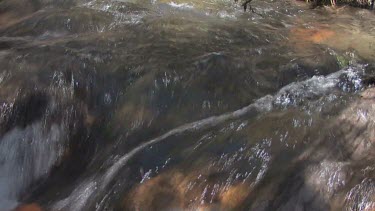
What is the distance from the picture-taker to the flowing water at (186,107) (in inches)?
140

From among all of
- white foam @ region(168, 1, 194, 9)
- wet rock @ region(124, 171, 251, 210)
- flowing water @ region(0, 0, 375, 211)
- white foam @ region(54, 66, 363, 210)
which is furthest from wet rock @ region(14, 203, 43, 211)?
white foam @ region(168, 1, 194, 9)

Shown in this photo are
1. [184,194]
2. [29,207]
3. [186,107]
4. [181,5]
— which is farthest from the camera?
[181,5]

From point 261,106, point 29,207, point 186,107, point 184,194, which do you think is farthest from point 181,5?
point 184,194

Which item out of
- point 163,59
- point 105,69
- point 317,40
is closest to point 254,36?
point 317,40

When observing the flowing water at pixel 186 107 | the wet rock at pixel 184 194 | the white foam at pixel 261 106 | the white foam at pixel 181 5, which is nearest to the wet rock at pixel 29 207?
the flowing water at pixel 186 107

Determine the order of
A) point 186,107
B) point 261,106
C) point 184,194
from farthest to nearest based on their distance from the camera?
point 186,107
point 261,106
point 184,194

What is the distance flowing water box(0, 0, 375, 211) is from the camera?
3557 mm

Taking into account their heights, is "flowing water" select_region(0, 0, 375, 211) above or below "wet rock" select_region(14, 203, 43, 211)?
above

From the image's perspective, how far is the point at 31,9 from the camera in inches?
266

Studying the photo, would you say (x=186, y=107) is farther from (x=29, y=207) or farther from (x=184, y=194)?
(x=29, y=207)

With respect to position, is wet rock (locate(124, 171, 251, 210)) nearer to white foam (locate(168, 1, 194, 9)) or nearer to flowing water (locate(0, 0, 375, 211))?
flowing water (locate(0, 0, 375, 211))

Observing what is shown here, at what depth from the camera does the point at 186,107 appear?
15.4 feet

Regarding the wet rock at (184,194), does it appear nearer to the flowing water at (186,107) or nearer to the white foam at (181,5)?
the flowing water at (186,107)

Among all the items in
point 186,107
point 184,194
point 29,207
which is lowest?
point 29,207
